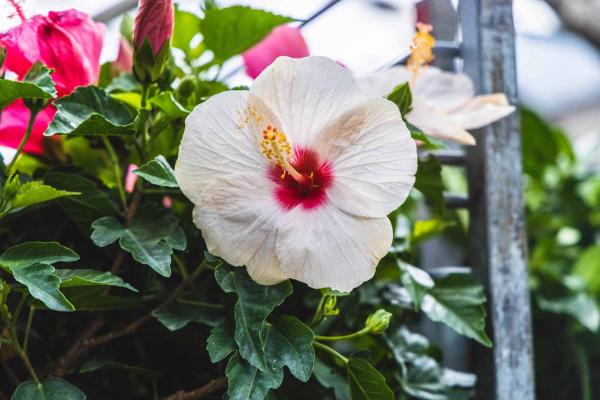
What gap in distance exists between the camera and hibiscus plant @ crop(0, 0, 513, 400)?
0.48m

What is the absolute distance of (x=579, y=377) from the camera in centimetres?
103

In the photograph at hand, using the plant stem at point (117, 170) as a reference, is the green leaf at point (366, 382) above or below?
below

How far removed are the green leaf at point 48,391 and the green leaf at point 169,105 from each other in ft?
0.71

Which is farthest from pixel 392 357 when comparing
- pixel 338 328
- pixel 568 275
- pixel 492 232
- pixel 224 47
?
pixel 568 275

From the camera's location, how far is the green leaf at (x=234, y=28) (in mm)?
651

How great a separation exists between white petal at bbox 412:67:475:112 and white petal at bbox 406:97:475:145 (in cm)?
7

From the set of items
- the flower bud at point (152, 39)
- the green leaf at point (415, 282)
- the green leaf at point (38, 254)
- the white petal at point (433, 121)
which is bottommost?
the green leaf at point (415, 282)

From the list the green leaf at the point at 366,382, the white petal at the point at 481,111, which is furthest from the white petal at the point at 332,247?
the white petal at the point at 481,111

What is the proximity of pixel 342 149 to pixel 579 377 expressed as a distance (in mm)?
721

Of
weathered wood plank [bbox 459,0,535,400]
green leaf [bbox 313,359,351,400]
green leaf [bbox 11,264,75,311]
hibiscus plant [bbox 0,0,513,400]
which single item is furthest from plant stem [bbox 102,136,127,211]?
weathered wood plank [bbox 459,0,535,400]

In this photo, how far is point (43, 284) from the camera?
0.45 meters

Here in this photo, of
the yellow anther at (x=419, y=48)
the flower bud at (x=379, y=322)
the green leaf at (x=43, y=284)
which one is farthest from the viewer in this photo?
the yellow anther at (x=419, y=48)

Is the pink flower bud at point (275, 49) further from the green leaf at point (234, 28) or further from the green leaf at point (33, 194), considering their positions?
the green leaf at point (33, 194)

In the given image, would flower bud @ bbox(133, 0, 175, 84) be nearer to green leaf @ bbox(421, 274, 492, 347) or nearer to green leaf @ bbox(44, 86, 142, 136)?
green leaf @ bbox(44, 86, 142, 136)
